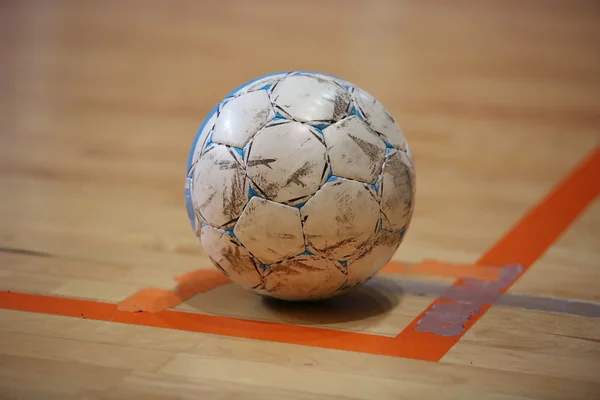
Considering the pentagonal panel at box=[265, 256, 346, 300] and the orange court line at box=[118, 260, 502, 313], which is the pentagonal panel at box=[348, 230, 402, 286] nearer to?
the pentagonal panel at box=[265, 256, 346, 300]

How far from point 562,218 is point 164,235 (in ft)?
6.81

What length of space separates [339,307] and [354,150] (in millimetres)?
659

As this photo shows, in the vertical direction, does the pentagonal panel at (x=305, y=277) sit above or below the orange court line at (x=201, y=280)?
above

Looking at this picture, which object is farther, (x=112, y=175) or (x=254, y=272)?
(x=112, y=175)

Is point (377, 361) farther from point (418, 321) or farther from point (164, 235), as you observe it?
point (164, 235)

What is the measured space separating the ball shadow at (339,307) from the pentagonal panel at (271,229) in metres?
0.32

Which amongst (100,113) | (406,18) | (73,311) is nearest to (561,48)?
(406,18)

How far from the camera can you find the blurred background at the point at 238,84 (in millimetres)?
4121

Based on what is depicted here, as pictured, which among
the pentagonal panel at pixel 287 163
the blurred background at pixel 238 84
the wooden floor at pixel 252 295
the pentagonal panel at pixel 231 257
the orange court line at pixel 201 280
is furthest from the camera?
the blurred background at pixel 238 84

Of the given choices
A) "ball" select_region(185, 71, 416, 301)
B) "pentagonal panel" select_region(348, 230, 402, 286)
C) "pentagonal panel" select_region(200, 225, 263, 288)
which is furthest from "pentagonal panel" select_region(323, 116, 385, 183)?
"pentagonal panel" select_region(200, 225, 263, 288)

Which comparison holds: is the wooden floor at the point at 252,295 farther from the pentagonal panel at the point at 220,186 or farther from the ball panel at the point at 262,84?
the ball panel at the point at 262,84

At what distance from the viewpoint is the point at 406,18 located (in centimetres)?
873

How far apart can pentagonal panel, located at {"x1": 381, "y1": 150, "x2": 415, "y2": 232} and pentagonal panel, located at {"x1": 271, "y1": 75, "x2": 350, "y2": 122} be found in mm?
248

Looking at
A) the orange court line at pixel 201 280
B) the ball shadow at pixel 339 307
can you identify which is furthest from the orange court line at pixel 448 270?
the ball shadow at pixel 339 307
